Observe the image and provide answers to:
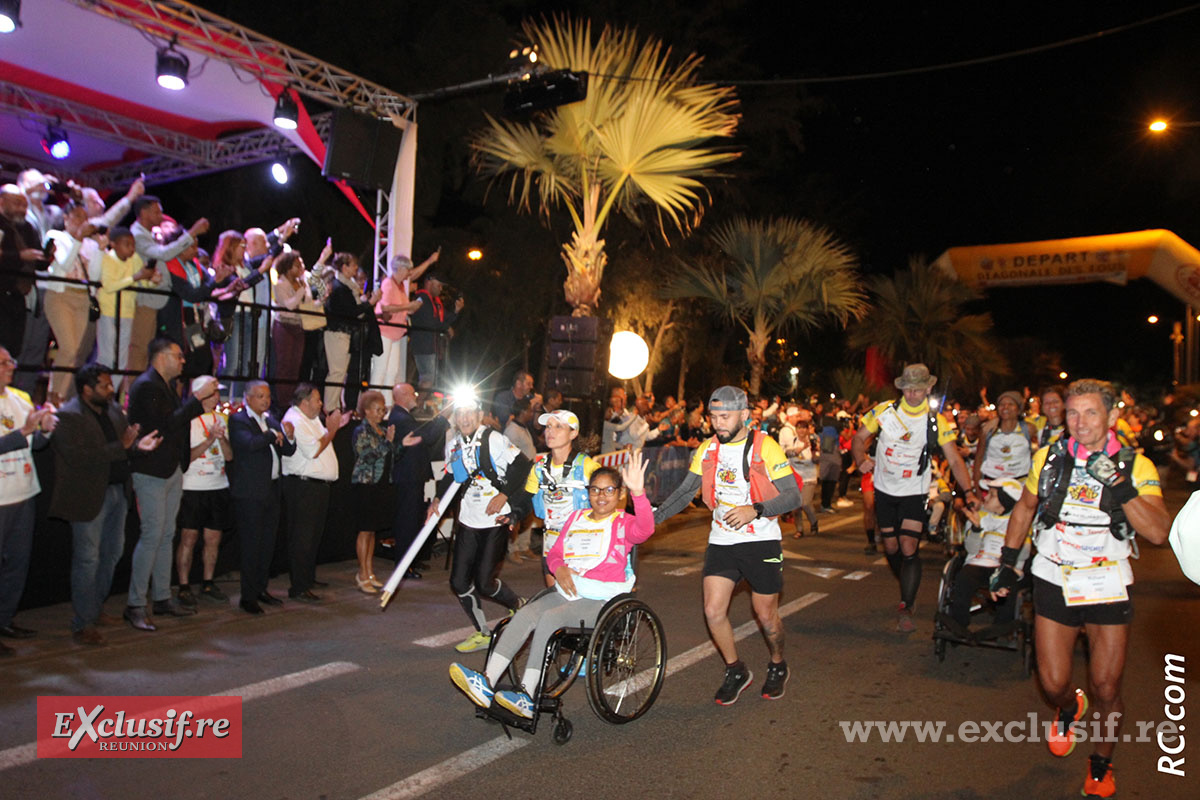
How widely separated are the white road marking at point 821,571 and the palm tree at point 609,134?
6.04m

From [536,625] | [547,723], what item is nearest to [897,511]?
[547,723]

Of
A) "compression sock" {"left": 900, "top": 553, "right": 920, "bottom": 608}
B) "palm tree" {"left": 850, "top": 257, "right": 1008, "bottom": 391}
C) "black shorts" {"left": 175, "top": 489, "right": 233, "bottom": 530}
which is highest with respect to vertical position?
"palm tree" {"left": 850, "top": 257, "right": 1008, "bottom": 391}

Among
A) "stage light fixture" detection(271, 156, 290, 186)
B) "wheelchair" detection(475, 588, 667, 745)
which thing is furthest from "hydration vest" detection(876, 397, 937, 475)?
Answer: "stage light fixture" detection(271, 156, 290, 186)

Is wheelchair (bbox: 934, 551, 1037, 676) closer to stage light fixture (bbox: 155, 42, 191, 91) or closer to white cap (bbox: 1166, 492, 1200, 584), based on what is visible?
white cap (bbox: 1166, 492, 1200, 584)

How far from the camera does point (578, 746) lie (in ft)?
16.4

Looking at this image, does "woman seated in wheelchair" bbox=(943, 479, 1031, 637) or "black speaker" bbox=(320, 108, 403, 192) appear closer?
"woman seated in wheelchair" bbox=(943, 479, 1031, 637)

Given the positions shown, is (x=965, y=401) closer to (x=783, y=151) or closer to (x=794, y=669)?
(x=783, y=151)

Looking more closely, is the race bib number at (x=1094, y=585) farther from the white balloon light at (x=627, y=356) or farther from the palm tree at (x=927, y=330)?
the palm tree at (x=927, y=330)

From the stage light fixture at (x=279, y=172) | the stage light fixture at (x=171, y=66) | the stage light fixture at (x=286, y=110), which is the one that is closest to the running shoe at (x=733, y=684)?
the stage light fixture at (x=171, y=66)

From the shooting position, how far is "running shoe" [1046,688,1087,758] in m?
4.98

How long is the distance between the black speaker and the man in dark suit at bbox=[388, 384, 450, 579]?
14.9ft

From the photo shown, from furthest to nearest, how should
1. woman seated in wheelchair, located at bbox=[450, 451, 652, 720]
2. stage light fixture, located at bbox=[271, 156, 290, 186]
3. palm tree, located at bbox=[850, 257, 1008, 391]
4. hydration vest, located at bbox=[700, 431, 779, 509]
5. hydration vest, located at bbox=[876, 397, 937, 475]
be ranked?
palm tree, located at bbox=[850, 257, 1008, 391]
stage light fixture, located at bbox=[271, 156, 290, 186]
hydration vest, located at bbox=[876, 397, 937, 475]
hydration vest, located at bbox=[700, 431, 779, 509]
woman seated in wheelchair, located at bbox=[450, 451, 652, 720]

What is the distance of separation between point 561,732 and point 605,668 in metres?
0.45

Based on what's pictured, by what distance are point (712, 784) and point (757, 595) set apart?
150 cm
